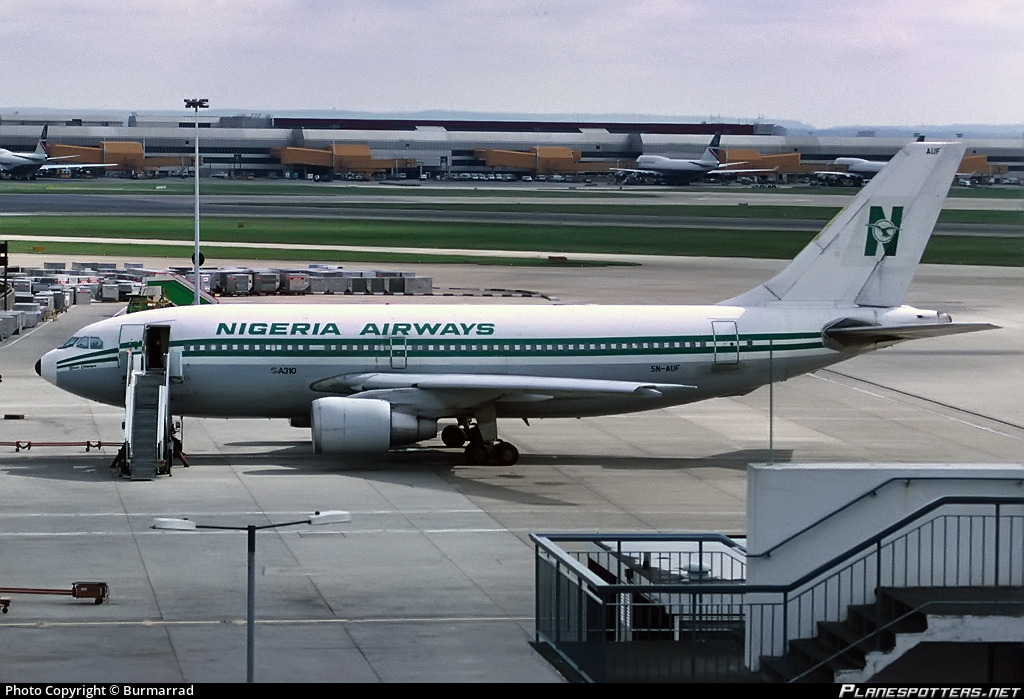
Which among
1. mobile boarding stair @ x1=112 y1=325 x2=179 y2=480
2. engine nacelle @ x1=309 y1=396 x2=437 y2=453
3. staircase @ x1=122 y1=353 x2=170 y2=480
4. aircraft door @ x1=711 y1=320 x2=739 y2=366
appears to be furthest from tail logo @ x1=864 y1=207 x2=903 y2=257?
staircase @ x1=122 y1=353 x2=170 y2=480

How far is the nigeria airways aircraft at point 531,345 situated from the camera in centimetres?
4775

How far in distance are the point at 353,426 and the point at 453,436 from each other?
609 cm

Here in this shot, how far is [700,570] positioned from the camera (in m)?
25.5

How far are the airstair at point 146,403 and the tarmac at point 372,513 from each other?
0.66 meters

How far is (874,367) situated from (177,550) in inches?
1694

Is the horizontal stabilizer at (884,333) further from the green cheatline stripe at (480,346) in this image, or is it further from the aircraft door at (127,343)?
the aircraft door at (127,343)

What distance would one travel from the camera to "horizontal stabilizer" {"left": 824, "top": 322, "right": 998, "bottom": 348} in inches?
1900

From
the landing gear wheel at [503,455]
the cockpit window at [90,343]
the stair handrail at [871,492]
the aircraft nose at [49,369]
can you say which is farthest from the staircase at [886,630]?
the aircraft nose at [49,369]

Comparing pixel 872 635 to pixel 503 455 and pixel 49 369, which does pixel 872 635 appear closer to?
pixel 503 455

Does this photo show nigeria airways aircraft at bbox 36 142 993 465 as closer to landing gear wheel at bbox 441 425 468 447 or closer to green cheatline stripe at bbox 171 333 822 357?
green cheatline stripe at bbox 171 333 822 357

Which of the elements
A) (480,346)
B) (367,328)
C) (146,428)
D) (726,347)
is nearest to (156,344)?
(146,428)

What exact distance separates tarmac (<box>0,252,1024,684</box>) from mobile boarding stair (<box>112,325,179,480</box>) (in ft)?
2.30
